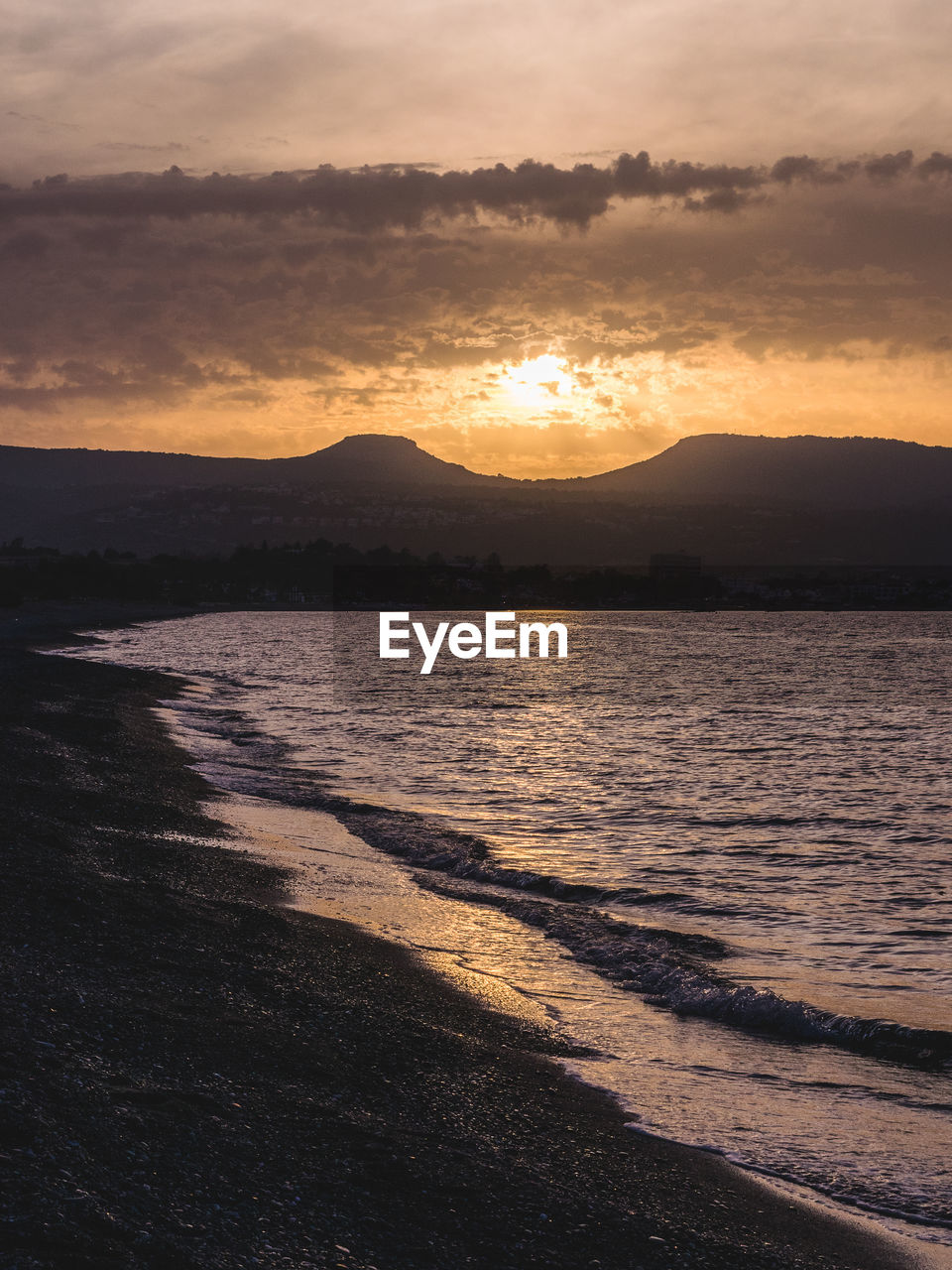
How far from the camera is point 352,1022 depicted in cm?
977

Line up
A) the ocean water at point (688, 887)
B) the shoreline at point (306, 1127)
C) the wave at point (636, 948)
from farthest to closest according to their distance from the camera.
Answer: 1. the wave at point (636, 948)
2. the ocean water at point (688, 887)
3. the shoreline at point (306, 1127)

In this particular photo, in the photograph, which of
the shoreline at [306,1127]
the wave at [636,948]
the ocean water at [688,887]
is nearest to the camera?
the shoreline at [306,1127]

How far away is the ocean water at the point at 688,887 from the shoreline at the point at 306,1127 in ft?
3.01

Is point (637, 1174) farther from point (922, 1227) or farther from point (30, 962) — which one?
point (30, 962)

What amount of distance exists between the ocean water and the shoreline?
916mm

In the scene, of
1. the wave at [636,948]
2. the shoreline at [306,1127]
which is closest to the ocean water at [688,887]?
the wave at [636,948]

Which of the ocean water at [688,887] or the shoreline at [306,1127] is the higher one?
the shoreline at [306,1127]

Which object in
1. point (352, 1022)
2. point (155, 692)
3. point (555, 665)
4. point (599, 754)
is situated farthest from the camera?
point (555, 665)

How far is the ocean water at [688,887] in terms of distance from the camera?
9.15m

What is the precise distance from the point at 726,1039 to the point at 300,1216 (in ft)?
20.6

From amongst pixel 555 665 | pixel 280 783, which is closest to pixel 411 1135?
pixel 280 783

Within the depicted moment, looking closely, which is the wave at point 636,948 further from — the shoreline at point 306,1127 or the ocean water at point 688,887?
the shoreline at point 306,1127

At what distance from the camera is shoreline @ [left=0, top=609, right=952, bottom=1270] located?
566 cm

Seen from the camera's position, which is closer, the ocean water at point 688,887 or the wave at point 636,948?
the ocean water at point 688,887
